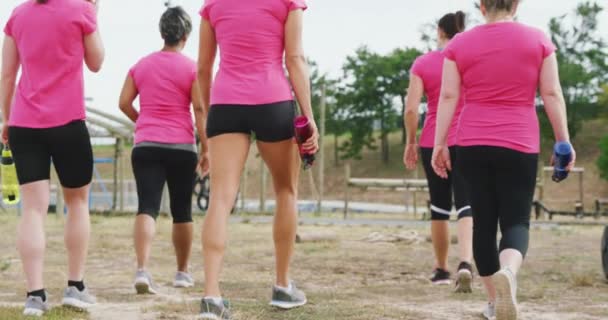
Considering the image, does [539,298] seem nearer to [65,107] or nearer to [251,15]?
[251,15]

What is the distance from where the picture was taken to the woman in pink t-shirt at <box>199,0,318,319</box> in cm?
454

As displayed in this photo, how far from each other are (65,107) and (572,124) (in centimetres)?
4923

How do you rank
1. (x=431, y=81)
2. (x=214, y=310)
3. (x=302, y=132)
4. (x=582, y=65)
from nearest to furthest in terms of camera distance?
1. (x=214, y=310)
2. (x=302, y=132)
3. (x=431, y=81)
4. (x=582, y=65)

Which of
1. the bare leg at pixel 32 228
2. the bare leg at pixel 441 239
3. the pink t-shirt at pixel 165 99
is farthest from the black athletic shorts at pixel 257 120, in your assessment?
the bare leg at pixel 441 239

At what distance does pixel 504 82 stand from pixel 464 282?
6.76 ft

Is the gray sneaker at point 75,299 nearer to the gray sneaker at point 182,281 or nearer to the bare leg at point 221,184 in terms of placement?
the bare leg at point 221,184

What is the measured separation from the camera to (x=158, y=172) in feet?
19.9

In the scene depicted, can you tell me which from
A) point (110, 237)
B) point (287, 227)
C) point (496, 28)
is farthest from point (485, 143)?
point (110, 237)

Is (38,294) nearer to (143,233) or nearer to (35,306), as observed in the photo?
(35,306)

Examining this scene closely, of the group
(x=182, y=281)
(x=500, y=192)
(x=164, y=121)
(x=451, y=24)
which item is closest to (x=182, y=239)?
(x=182, y=281)

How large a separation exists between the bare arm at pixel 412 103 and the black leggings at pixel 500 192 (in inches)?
81.2

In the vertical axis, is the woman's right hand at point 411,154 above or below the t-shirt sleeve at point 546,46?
below

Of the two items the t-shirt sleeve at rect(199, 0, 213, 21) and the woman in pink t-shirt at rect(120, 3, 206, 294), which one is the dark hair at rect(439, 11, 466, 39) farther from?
the t-shirt sleeve at rect(199, 0, 213, 21)

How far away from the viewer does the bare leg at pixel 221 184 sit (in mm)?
4555
